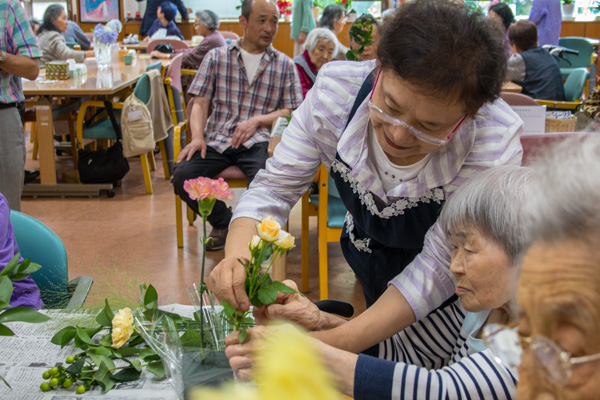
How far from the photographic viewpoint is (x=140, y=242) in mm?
4066

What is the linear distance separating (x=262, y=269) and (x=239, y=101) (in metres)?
3.01

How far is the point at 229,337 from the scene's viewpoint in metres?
1.10

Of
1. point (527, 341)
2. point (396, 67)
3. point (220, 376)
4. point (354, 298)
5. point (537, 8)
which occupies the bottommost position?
point (354, 298)

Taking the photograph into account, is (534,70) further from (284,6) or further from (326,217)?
(284,6)

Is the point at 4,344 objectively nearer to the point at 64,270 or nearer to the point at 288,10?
the point at 64,270

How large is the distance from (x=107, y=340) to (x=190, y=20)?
11.0 meters

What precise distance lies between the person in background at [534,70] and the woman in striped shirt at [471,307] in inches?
182

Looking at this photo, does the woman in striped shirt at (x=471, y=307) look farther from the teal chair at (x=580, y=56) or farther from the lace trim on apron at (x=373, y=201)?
the teal chair at (x=580, y=56)

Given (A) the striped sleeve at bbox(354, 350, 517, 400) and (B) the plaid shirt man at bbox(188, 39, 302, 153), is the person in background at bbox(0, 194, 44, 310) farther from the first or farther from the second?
(B) the plaid shirt man at bbox(188, 39, 302, 153)

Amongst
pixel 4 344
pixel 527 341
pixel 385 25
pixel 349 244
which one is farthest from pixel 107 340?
pixel 527 341

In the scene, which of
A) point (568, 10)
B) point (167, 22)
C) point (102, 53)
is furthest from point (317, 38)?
point (568, 10)

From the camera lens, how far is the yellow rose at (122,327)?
4.26 feet

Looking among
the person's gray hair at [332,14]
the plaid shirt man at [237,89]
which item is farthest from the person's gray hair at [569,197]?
the person's gray hair at [332,14]

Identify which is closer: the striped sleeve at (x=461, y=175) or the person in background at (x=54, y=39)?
the striped sleeve at (x=461, y=175)
